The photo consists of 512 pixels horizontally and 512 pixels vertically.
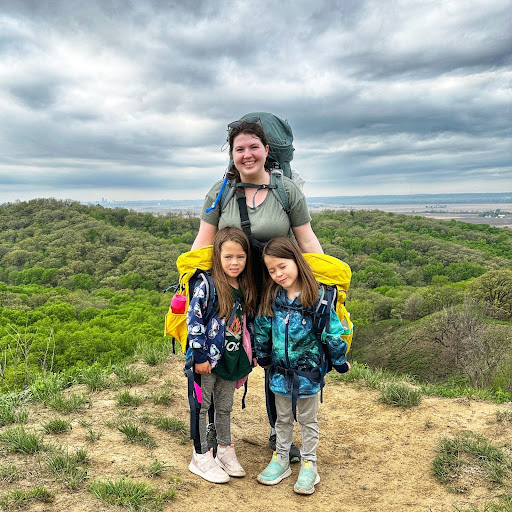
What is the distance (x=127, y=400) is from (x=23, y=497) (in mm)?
1781

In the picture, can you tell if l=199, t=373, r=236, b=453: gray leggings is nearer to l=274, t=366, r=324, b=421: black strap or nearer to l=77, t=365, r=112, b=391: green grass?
l=274, t=366, r=324, b=421: black strap

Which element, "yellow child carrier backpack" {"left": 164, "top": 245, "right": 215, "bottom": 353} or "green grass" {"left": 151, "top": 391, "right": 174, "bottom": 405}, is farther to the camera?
"green grass" {"left": 151, "top": 391, "right": 174, "bottom": 405}

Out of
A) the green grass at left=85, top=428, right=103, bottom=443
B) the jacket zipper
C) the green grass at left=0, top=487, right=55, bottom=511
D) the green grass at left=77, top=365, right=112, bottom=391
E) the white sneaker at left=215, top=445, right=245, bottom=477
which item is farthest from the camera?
the green grass at left=77, top=365, right=112, bottom=391

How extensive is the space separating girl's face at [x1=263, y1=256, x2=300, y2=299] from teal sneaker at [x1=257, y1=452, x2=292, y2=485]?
4.62 ft

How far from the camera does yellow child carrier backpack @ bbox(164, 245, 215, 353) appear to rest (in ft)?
10.3

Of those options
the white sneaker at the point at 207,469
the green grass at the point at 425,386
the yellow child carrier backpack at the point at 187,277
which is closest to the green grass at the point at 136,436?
the white sneaker at the point at 207,469

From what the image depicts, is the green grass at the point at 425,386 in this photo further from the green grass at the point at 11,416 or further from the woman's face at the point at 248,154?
the green grass at the point at 11,416

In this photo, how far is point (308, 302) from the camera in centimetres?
303

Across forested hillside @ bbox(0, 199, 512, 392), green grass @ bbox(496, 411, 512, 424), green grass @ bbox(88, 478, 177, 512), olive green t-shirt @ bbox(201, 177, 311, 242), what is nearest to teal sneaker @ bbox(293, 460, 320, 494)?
green grass @ bbox(88, 478, 177, 512)

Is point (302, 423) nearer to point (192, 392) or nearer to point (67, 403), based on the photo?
point (192, 392)

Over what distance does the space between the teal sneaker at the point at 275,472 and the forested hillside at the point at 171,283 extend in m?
Result: 2.81

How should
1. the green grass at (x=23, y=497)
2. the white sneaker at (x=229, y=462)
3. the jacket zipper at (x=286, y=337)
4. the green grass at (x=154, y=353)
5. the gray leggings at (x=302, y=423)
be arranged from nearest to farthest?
the green grass at (x=23, y=497) < the jacket zipper at (x=286, y=337) < the gray leggings at (x=302, y=423) < the white sneaker at (x=229, y=462) < the green grass at (x=154, y=353)

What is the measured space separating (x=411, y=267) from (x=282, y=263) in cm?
5410

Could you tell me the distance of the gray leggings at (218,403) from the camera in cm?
323
